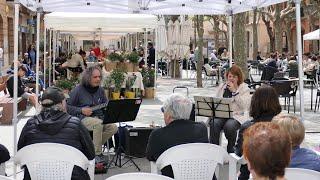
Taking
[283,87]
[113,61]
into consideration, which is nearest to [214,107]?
[283,87]

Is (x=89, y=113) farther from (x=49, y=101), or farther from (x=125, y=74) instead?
(x=125, y=74)

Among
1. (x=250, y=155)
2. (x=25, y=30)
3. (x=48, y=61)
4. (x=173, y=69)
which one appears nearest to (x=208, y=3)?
(x=250, y=155)

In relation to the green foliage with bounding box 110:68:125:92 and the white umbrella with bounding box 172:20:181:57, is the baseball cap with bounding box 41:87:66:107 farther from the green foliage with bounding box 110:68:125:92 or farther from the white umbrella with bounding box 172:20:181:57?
the white umbrella with bounding box 172:20:181:57

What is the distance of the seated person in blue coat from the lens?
3.63 metres

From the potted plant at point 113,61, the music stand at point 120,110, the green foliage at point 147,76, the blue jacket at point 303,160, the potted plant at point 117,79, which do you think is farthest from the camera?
the green foliage at point 147,76

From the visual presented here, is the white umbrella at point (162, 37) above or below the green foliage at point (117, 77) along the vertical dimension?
above

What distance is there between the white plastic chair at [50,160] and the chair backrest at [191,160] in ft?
2.37

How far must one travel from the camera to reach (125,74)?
14547 millimetres

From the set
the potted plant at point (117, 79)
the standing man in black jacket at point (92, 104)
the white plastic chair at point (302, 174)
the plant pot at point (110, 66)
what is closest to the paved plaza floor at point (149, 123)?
the standing man in black jacket at point (92, 104)

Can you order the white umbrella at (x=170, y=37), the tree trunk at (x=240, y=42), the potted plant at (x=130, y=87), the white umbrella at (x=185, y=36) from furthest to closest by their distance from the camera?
the white umbrella at (x=170, y=37) → the white umbrella at (x=185, y=36) → the potted plant at (x=130, y=87) → the tree trunk at (x=240, y=42)

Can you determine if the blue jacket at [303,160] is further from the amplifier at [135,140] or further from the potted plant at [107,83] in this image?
the potted plant at [107,83]

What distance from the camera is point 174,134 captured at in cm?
468

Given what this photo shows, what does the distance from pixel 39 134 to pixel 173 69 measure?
22.0m

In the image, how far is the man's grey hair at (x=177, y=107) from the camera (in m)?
4.85
